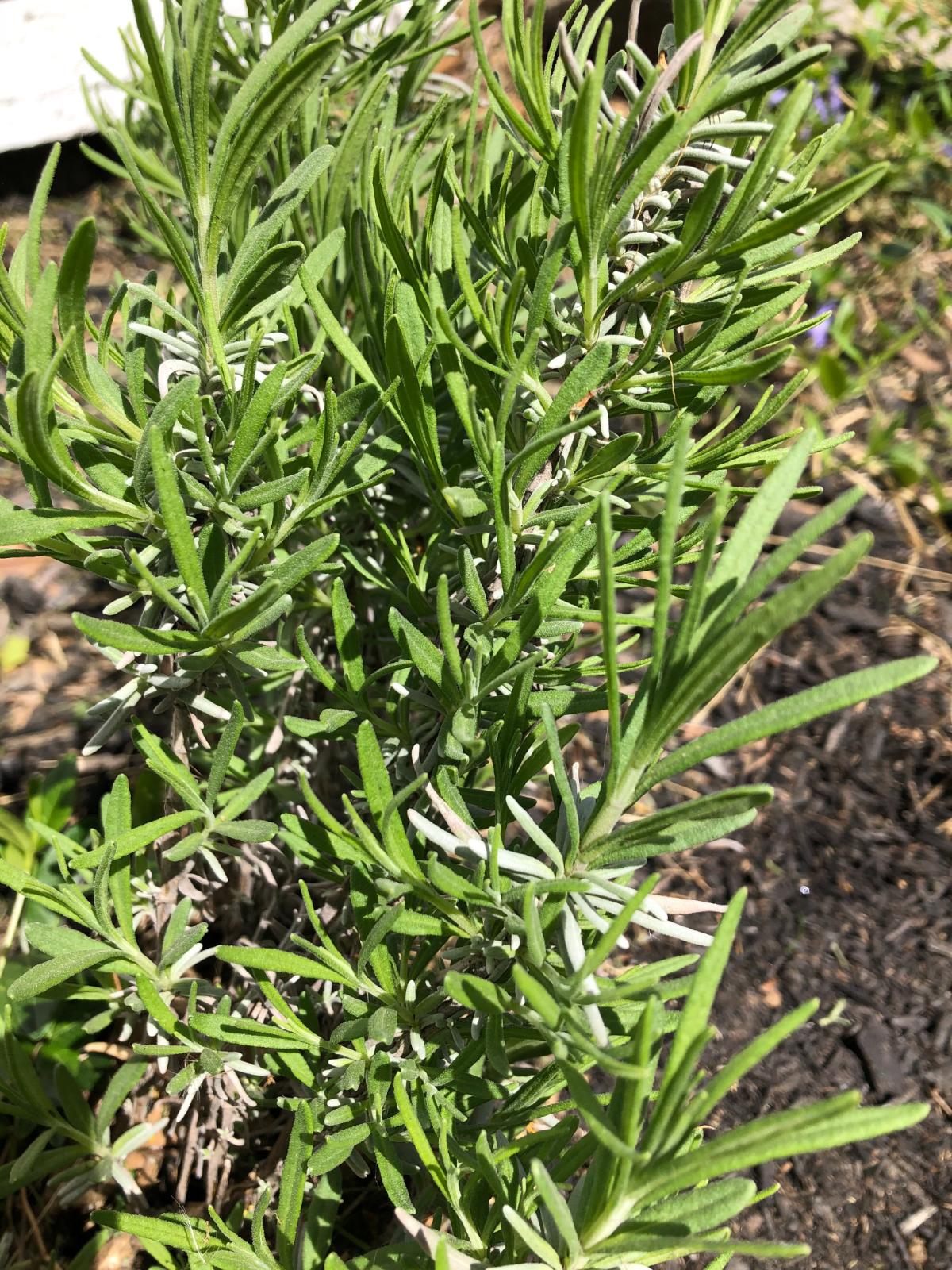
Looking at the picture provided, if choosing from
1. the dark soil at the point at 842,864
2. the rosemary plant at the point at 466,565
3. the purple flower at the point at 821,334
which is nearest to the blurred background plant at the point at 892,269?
the purple flower at the point at 821,334

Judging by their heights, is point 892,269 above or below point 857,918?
above

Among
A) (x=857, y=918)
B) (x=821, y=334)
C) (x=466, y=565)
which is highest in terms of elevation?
(x=466, y=565)

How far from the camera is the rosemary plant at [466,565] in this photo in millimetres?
476

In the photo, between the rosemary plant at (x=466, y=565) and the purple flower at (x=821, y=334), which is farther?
the purple flower at (x=821, y=334)

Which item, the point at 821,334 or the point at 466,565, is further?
the point at 821,334

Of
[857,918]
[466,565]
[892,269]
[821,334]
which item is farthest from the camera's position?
[892,269]

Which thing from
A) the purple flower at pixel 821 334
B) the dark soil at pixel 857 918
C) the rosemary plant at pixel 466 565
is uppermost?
the rosemary plant at pixel 466 565

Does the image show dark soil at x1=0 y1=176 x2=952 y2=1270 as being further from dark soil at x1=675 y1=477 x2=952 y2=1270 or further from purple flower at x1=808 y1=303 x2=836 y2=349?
purple flower at x1=808 y1=303 x2=836 y2=349

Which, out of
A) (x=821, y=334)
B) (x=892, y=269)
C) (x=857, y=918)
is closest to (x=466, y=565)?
(x=857, y=918)

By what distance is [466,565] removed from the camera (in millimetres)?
619

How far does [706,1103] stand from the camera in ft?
1.41

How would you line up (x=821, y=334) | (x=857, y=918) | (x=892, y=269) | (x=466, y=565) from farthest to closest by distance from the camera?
(x=892, y=269)
(x=821, y=334)
(x=857, y=918)
(x=466, y=565)

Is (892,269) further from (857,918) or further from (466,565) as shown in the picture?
(466,565)

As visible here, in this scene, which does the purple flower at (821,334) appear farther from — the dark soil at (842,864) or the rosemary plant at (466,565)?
the rosemary plant at (466,565)
